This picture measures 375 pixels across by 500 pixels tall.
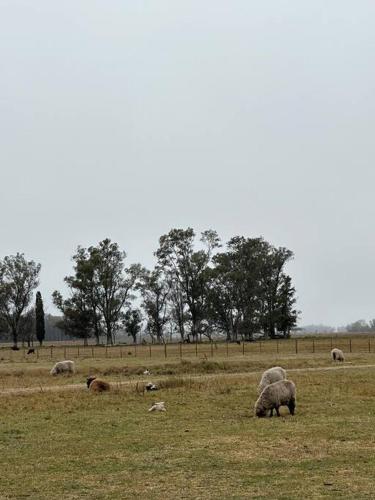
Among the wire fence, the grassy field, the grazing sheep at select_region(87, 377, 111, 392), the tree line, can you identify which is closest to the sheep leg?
the grassy field

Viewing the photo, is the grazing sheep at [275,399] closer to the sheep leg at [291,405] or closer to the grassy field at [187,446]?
the sheep leg at [291,405]

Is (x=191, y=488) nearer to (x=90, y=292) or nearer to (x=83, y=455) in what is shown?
(x=83, y=455)

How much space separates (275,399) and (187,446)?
189 inches

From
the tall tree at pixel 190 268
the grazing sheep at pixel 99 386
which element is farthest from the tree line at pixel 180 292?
the grazing sheep at pixel 99 386

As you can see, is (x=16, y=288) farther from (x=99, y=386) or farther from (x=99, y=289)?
(x=99, y=386)

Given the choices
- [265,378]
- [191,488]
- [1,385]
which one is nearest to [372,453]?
[191,488]

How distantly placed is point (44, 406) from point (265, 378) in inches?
283

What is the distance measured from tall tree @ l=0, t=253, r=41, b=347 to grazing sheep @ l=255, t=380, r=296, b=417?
9605 centimetres

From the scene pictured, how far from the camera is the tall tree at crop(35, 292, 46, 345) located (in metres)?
110

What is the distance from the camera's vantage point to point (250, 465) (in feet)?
36.4

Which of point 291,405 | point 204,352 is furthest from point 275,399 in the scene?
point 204,352

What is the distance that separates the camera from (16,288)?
110375 mm

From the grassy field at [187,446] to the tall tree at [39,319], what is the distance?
8864 cm

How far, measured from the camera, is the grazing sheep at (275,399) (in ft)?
56.6
